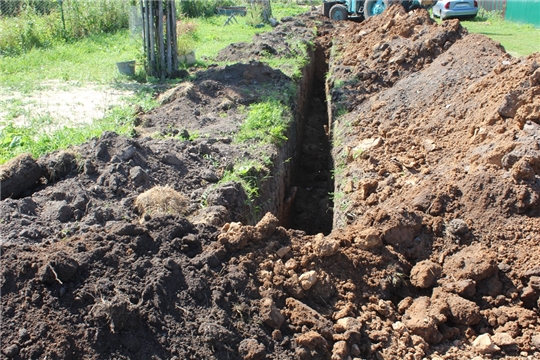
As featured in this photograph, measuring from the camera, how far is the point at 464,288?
4.04 metres

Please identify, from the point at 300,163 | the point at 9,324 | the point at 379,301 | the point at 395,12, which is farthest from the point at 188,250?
the point at 395,12

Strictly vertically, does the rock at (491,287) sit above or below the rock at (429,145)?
below

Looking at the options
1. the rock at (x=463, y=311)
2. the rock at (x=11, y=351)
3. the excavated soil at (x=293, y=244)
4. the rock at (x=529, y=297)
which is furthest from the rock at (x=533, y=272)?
the rock at (x=11, y=351)

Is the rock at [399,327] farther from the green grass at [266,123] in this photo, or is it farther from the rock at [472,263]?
the green grass at [266,123]

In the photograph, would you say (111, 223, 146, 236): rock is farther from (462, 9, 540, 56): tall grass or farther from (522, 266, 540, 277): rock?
(462, 9, 540, 56): tall grass

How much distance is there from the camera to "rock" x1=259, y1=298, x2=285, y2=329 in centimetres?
350

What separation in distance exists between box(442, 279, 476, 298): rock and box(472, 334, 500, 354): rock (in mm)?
437

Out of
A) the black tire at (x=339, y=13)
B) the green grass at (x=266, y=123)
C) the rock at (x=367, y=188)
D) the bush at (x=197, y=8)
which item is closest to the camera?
the rock at (x=367, y=188)

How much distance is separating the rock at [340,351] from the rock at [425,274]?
109 centimetres

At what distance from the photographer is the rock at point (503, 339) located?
3.62 meters

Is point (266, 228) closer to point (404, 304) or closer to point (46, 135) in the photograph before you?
point (404, 304)

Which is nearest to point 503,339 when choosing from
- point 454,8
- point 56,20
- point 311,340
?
point 311,340

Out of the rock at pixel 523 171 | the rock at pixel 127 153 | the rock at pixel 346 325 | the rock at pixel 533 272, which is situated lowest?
the rock at pixel 346 325

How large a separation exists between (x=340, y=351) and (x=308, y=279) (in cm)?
65
